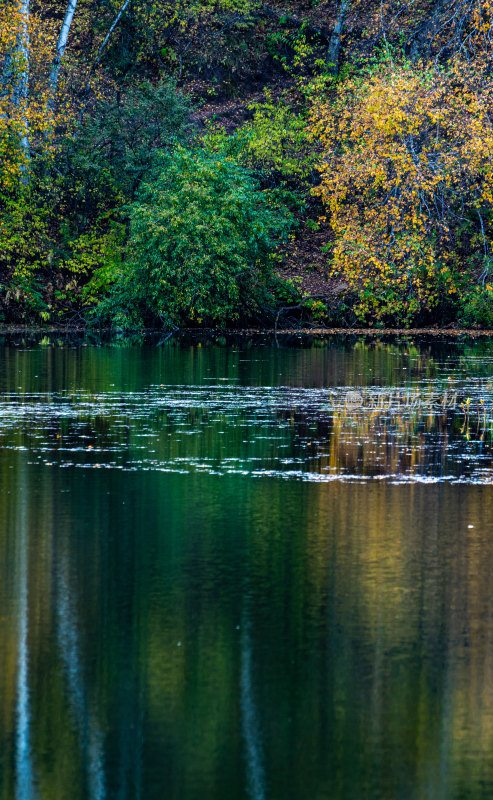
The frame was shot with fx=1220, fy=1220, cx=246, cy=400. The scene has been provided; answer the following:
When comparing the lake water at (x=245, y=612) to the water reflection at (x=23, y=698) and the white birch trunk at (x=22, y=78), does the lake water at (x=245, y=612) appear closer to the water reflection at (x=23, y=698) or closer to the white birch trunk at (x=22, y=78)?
the water reflection at (x=23, y=698)

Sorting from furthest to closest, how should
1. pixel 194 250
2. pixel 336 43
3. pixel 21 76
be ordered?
pixel 336 43 → pixel 21 76 → pixel 194 250

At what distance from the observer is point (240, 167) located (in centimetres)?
4050

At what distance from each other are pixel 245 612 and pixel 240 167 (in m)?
34.7

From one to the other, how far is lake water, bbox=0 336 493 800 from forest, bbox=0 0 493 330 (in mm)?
21337

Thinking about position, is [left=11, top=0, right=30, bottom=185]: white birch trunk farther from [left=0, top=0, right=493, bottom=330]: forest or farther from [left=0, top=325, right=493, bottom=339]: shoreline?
[left=0, top=325, right=493, bottom=339]: shoreline

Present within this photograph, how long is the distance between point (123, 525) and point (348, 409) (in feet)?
27.3

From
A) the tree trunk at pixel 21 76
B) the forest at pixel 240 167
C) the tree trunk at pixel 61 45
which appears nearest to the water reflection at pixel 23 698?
the forest at pixel 240 167

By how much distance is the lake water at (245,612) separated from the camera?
5043mm

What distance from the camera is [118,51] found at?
48812mm

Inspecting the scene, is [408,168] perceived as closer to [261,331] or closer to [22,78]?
[261,331]

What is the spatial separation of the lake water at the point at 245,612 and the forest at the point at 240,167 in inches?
840

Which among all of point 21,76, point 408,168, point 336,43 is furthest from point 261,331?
point 336,43

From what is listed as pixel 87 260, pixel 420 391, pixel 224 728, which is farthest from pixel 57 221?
pixel 224 728

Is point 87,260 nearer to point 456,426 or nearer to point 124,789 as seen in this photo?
point 456,426
